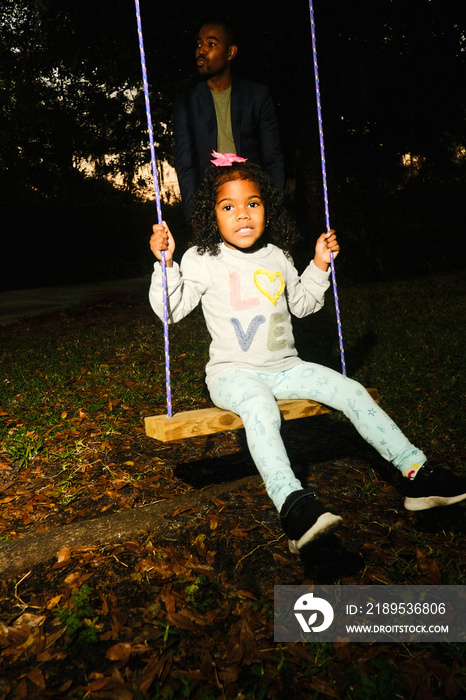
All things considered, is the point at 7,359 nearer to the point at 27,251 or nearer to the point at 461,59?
the point at 27,251

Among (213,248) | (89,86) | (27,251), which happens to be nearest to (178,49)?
(89,86)

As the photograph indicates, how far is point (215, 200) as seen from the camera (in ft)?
9.50

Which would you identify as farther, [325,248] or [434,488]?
[325,248]

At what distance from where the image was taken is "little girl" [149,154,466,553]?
2.37 m

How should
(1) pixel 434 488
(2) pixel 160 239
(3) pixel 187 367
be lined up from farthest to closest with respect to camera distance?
(3) pixel 187 367, (2) pixel 160 239, (1) pixel 434 488

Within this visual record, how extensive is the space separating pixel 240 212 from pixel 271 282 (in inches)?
14.3

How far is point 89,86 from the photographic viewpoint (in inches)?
496

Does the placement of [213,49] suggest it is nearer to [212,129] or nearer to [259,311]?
[212,129]

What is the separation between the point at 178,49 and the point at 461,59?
21.8ft
